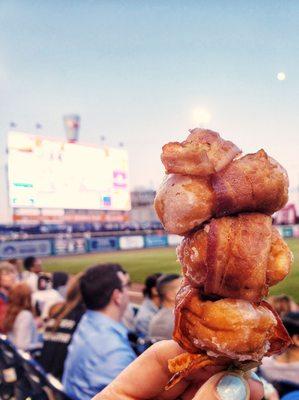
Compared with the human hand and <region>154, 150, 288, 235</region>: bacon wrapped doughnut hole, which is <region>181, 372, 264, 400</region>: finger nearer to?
the human hand

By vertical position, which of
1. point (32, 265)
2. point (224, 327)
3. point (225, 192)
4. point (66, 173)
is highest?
point (66, 173)

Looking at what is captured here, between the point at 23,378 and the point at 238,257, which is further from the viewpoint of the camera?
the point at 23,378

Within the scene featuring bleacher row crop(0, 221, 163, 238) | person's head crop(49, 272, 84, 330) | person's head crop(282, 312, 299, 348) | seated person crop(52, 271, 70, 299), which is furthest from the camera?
bleacher row crop(0, 221, 163, 238)

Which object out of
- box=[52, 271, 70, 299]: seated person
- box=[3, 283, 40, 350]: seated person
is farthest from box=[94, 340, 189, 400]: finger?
box=[52, 271, 70, 299]: seated person

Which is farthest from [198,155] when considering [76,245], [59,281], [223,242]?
[76,245]

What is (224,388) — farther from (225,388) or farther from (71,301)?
(71,301)

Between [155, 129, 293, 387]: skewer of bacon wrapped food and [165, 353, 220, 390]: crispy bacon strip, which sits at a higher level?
[155, 129, 293, 387]: skewer of bacon wrapped food
